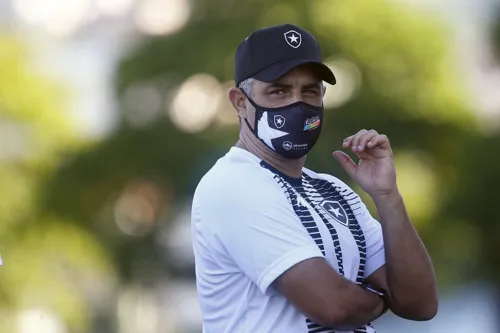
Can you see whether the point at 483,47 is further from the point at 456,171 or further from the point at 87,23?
the point at 87,23

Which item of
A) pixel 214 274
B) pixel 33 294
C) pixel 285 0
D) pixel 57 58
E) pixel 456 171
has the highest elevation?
pixel 214 274

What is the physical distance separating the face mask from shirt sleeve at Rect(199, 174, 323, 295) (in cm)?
18

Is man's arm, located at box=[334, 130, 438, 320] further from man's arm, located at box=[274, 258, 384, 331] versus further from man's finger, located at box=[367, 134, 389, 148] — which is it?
man's arm, located at box=[274, 258, 384, 331]

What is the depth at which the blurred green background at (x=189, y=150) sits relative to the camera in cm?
2402

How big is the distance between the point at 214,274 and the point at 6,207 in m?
24.3

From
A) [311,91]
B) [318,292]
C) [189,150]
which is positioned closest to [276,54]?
[311,91]

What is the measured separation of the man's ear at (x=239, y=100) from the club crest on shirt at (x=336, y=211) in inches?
17.0

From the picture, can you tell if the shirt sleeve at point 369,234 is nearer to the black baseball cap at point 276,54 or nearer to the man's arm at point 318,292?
the man's arm at point 318,292

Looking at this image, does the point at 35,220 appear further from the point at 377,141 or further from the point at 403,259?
the point at 403,259

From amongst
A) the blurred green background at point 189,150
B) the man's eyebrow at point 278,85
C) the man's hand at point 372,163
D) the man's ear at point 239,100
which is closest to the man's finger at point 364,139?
the man's hand at point 372,163

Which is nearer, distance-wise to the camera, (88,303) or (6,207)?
(88,303)

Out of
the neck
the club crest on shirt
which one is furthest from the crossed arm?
the neck

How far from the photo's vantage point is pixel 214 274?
3703 millimetres

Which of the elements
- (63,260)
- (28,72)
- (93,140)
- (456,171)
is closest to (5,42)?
(28,72)
